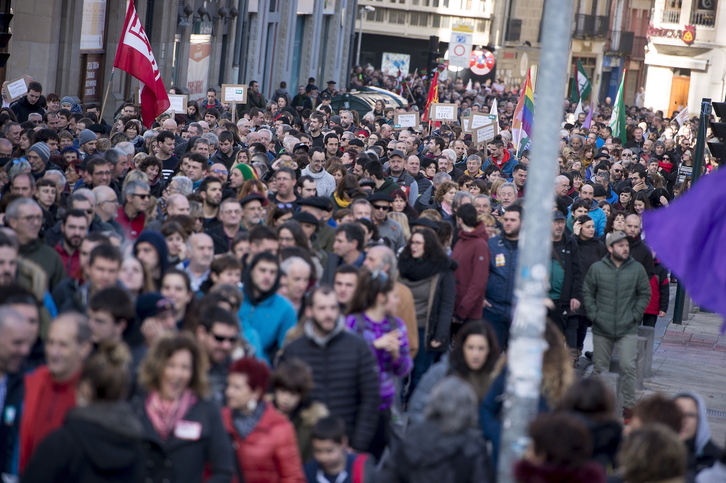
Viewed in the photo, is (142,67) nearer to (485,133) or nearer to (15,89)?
(15,89)

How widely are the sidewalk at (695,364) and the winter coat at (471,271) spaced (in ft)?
8.04

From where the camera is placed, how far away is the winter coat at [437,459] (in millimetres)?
5426

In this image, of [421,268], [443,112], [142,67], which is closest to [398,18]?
[443,112]

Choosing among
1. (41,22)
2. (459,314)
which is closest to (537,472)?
(459,314)

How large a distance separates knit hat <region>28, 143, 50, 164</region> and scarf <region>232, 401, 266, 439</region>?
22.6 feet

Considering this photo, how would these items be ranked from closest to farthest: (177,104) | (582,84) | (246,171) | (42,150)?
1. (42,150)
2. (246,171)
3. (177,104)
4. (582,84)

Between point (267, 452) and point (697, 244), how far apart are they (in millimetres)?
2625

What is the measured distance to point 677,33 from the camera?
7044cm

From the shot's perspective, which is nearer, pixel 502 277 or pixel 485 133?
pixel 502 277

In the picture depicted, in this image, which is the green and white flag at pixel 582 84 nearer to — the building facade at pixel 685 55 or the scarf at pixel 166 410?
the building facade at pixel 685 55

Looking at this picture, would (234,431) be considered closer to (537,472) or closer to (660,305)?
(537,472)

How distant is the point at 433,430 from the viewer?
18.0 ft

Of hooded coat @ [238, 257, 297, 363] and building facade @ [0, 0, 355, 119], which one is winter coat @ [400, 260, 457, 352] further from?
building facade @ [0, 0, 355, 119]

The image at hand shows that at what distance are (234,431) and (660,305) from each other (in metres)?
8.83
